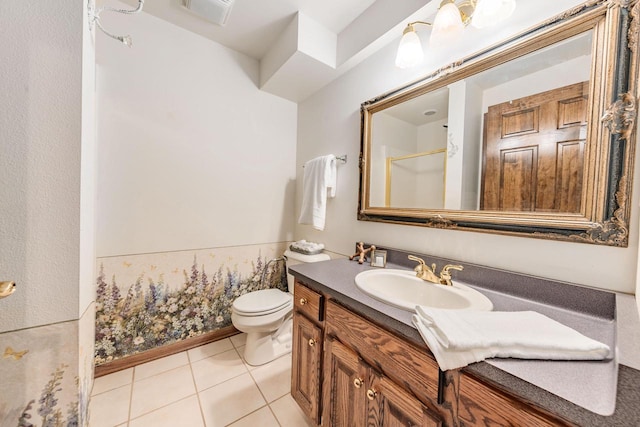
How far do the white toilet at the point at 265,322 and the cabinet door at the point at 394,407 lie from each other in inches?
37.3

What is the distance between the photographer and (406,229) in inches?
52.4

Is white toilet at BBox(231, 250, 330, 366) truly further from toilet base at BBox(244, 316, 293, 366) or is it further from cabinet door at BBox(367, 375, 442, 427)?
cabinet door at BBox(367, 375, 442, 427)

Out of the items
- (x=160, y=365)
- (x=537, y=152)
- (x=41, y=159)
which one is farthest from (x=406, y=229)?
(x=160, y=365)

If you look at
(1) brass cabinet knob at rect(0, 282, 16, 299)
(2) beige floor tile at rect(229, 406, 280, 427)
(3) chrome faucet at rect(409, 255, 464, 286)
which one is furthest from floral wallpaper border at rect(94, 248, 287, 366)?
(3) chrome faucet at rect(409, 255, 464, 286)

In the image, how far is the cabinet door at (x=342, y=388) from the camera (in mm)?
847

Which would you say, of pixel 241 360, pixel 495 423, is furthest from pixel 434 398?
pixel 241 360

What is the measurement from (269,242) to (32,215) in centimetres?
152

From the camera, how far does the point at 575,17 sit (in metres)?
0.80

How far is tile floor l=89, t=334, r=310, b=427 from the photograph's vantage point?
120cm

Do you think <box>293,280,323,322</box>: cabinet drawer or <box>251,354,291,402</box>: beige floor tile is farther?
<box>251,354,291,402</box>: beige floor tile

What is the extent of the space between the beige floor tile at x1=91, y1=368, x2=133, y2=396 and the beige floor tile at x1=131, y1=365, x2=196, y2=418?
82 millimetres

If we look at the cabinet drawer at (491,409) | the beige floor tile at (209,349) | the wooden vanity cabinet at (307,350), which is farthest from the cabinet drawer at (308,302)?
the beige floor tile at (209,349)

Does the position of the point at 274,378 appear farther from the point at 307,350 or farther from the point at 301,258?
the point at 301,258

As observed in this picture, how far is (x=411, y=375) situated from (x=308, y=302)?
548 mm
